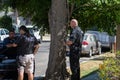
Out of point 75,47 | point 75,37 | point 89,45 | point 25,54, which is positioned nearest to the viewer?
point 25,54

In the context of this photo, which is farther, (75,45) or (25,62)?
(75,45)

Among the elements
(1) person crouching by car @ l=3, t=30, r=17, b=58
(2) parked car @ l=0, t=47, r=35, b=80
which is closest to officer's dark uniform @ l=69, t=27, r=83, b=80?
(2) parked car @ l=0, t=47, r=35, b=80

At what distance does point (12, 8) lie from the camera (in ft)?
45.0

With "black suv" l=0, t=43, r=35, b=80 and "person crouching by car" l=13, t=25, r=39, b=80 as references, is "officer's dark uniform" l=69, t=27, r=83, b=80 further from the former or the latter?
"black suv" l=0, t=43, r=35, b=80

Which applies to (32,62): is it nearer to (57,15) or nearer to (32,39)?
(32,39)

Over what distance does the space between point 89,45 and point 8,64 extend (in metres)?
13.9

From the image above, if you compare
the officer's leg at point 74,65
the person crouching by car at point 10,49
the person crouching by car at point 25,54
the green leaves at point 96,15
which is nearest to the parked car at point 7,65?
the person crouching by car at point 10,49

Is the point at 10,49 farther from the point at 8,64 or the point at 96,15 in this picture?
the point at 96,15

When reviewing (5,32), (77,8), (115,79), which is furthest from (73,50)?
(5,32)

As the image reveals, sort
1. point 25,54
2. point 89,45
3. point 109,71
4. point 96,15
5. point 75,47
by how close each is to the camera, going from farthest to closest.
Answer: point 89,45
point 96,15
point 75,47
point 25,54
point 109,71

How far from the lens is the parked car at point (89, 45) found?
2566 cm

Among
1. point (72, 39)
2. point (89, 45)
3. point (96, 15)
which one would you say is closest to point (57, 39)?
point (72, 39)

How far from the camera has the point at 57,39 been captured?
11859 mm

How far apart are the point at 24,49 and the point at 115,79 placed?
5.01 m
